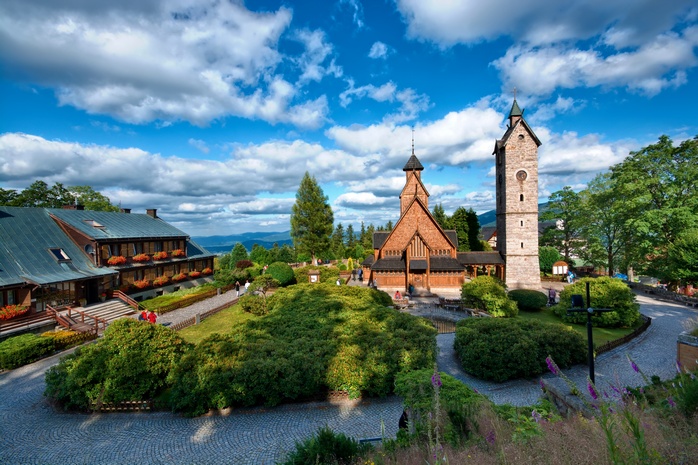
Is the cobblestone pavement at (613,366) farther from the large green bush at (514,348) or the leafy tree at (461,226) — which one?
the leafy tree at (461,226)


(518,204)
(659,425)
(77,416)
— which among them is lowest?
(77,416)

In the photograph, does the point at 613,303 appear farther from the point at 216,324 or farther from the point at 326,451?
the point at 216,324

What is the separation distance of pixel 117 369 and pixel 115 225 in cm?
2240

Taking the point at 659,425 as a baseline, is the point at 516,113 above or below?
above

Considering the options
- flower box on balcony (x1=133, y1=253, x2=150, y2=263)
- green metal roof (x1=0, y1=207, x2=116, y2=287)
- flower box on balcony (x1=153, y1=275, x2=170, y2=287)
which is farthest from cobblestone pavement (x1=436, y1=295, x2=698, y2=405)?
flower box on balcony (x1=133, y1=253, x2=150, y2=263)

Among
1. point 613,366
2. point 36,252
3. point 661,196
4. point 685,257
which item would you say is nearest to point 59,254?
point 36,252

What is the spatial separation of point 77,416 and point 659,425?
15668 mm

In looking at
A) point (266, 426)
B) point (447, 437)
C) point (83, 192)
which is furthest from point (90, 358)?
point (83, 192)

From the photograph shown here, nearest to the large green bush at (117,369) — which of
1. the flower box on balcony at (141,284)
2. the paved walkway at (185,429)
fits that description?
the paved walkway at (185,429)

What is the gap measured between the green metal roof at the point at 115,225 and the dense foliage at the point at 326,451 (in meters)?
26.6

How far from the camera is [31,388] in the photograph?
12781 mm

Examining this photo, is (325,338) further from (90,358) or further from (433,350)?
(90,358)

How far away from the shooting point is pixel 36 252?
2172cm

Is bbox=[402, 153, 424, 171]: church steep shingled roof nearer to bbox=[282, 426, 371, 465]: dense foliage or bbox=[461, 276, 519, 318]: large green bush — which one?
bbox=[461, 276, 519, 318]: large green bush
